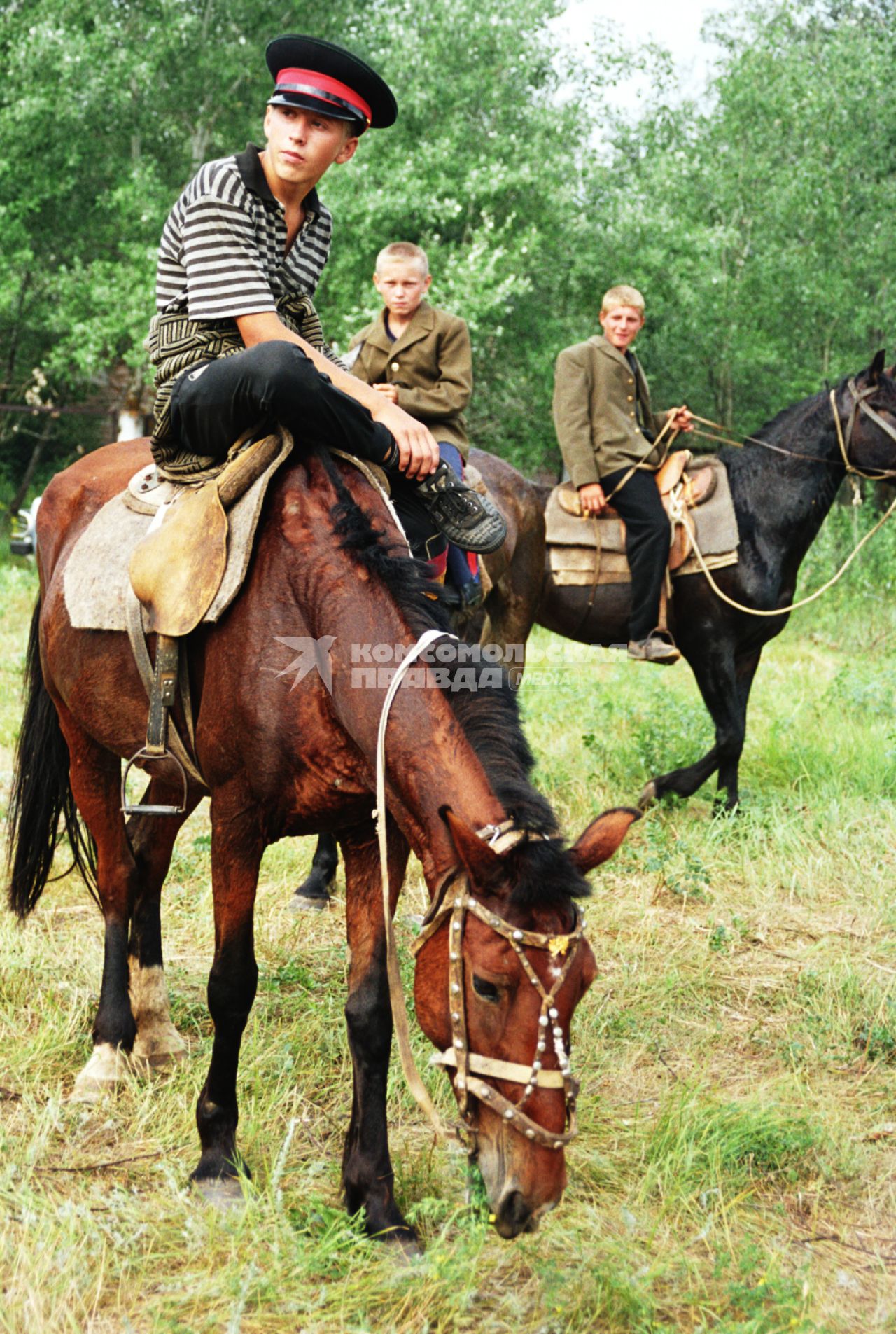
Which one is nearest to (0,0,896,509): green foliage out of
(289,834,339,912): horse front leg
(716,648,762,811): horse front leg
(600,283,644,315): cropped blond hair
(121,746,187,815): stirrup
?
(600,283,644,315): cropped blond hair

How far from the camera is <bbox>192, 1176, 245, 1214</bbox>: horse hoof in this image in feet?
9.68

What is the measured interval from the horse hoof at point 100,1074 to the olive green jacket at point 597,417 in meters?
4.52

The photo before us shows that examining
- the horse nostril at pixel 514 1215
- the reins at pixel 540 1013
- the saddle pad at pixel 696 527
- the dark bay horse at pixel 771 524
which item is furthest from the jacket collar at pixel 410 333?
the horse nostril at pixel 514 1215

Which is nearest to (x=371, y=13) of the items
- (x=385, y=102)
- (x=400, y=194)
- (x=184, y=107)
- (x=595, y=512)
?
(x=184, y=107)

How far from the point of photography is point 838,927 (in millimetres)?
4941

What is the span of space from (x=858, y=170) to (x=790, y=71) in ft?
10.7

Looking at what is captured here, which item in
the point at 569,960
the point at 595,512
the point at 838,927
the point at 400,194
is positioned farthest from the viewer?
the point at 400,194

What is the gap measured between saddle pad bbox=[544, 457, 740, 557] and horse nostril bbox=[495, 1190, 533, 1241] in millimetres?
5169

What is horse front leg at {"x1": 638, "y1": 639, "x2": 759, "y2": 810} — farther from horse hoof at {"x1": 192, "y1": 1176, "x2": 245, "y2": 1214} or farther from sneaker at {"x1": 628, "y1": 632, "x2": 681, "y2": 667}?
horse hoof at {"x1": 192, "y1": 1176, "x2": 245, "y2": 1214}

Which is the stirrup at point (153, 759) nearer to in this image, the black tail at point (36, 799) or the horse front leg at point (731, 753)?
the black tail at point (36, 799)

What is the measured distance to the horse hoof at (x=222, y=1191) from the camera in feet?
9.68

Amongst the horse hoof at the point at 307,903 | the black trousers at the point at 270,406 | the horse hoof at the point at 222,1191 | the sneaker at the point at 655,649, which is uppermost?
the black trousers at the point at 270,406

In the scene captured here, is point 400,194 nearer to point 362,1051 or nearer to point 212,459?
point 212,459

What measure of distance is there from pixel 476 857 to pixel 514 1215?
70 centimetres
